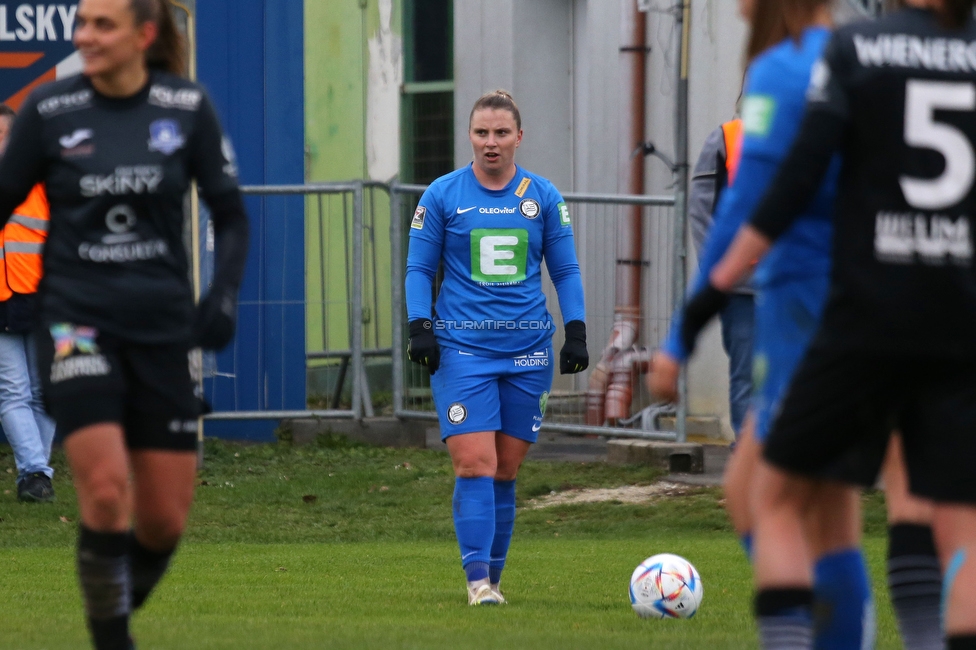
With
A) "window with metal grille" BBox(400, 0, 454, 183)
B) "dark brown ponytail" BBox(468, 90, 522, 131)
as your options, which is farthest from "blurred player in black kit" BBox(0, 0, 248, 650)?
"window with metal grille" BBox(400, 0, 454, 183)

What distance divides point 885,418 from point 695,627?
10.1 ft

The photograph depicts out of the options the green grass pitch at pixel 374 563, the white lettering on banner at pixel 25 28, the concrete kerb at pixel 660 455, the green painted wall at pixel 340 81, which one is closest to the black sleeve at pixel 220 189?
the green grass pitch at pixel 374 563

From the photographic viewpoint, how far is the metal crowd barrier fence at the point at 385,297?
13.8 m

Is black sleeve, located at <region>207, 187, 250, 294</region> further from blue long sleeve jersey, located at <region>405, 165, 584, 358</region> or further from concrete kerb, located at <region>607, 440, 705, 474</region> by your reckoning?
concrete kerb, located at <region>607, 440, 705, 474</region>

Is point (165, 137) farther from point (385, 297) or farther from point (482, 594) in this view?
point (385, 297)

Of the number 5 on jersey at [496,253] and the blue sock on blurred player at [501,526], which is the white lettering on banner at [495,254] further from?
the blue sock on blurred player at [501,526]

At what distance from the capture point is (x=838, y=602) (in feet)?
13.3

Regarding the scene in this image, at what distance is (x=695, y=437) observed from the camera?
1365 cm

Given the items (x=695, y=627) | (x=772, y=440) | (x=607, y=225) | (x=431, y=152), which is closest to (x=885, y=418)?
(x=772, y=440)

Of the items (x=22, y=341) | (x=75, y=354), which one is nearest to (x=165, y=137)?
(x=75, y=354)

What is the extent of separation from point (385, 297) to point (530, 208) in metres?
7.78

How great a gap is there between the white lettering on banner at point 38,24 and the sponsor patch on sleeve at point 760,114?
408 inches

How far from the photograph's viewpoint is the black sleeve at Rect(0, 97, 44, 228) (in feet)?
15.5

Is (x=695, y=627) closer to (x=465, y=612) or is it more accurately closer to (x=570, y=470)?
(x=465, y=612)
